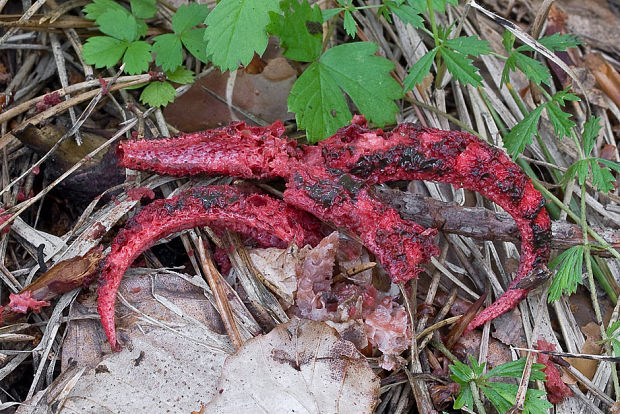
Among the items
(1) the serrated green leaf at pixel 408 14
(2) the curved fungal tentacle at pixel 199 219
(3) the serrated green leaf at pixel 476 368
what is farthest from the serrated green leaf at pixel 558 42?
(3) the serrated green leaf at pixel 476 368

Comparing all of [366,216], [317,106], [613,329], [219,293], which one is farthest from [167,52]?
[613,329]

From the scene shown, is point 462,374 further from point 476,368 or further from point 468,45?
point 468,45

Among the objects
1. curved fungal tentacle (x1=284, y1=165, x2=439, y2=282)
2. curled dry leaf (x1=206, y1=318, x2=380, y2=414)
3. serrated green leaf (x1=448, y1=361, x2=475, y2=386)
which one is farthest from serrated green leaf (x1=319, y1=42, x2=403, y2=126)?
serrated green leaf (x1=448, y1=361, x2=475, y2=386)

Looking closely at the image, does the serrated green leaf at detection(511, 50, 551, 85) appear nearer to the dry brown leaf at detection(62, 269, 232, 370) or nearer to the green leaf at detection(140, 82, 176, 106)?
the green leaf at detection(140, 82, 176, 106)

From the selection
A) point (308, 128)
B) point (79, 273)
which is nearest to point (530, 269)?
point (308, 128)

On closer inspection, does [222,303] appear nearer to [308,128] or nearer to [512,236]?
[308,128]

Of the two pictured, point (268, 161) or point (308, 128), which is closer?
point (268, 161)
